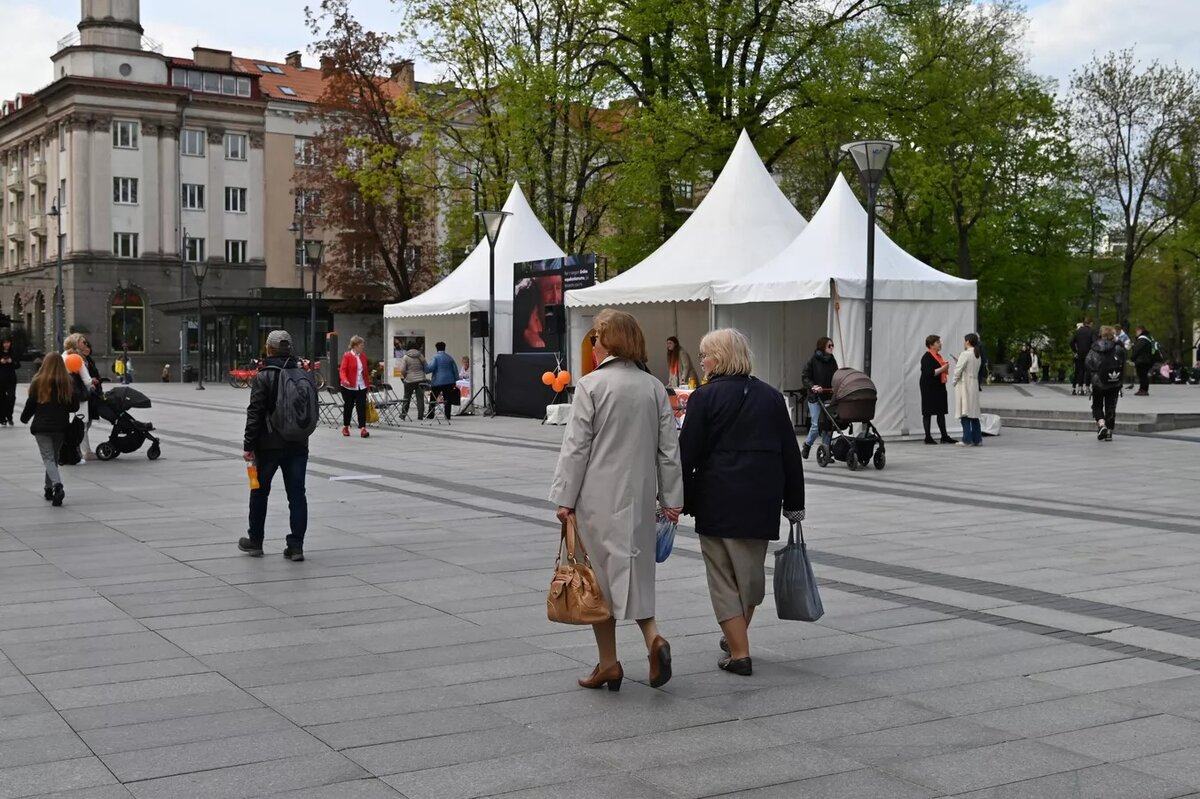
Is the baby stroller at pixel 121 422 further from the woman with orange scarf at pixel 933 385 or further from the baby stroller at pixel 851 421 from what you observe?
the woman with orange scarf at pixel 933 385

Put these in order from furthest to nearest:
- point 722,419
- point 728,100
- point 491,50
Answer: point 491,50 → point 728,100 → point 722,419

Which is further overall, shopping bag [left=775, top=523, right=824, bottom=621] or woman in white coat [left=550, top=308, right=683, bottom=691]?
shopping bag [left=775, top=523, right=824, bottom=621]

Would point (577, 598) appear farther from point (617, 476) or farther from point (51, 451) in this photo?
point (51, 451)

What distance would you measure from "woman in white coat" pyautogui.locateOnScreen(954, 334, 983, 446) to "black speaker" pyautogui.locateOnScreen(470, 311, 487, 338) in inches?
499

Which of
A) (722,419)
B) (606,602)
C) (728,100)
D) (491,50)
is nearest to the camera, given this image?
(606,602)

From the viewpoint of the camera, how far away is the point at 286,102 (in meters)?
76.2

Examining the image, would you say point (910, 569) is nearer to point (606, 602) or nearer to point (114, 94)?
point (606, 602)

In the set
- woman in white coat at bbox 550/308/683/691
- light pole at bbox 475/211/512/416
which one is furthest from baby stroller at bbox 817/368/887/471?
light pole at bbox 475/211/512/416

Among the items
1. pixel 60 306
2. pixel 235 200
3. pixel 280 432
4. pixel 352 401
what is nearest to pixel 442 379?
pixel 352 401

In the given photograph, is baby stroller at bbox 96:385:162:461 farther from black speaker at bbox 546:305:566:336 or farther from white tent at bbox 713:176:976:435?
black speaker at bbox 546:305:566:336

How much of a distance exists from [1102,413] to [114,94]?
197 ft

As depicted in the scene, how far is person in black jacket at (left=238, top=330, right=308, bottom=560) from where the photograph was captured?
10078mm

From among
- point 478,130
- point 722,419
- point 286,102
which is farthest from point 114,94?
point 722,419

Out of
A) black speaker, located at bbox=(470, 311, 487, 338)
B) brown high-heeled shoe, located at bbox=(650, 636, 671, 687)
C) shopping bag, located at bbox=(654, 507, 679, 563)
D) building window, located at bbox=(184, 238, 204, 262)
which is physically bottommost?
brown high-heeled shoe, located at bbox=(650, 636, 671, 687)
